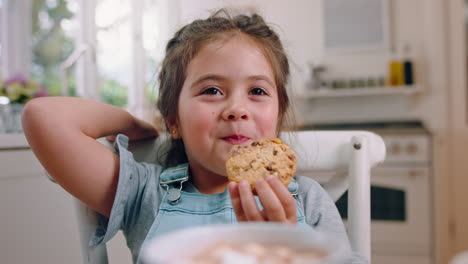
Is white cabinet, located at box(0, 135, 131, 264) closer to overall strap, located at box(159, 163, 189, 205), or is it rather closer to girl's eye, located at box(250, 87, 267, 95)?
overall strap, located at box(159, 163, 189, 205)

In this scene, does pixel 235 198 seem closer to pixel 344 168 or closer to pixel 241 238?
pixel 241 238

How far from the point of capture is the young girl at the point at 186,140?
74cm

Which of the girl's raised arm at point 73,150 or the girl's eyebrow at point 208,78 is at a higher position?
the girl's eyebrow at point 208,78

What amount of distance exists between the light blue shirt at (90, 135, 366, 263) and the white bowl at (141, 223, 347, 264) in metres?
0.48

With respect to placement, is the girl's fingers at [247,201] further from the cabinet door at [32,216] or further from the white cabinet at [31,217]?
the cabinet door at [32,216]

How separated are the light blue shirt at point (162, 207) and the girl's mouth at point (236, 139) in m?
0.13

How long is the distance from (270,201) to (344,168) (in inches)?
16.2

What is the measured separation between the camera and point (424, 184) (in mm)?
2570

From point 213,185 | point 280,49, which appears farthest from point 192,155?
point 280,49

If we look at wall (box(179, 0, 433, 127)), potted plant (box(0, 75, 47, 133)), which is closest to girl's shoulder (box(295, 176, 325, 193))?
potted plant (box(0, 75, 47, 133))

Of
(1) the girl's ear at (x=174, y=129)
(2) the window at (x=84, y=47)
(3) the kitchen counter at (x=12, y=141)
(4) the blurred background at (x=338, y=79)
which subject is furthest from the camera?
(2) the window at (x=84, y=47)

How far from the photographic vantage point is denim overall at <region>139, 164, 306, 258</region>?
0.76m

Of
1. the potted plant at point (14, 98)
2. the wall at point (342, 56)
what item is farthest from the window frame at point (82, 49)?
the wall at point (342, 56)

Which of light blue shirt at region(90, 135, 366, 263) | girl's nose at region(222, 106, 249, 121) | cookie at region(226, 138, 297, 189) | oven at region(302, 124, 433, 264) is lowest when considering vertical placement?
oven at region(302, 124, 433, 264)
